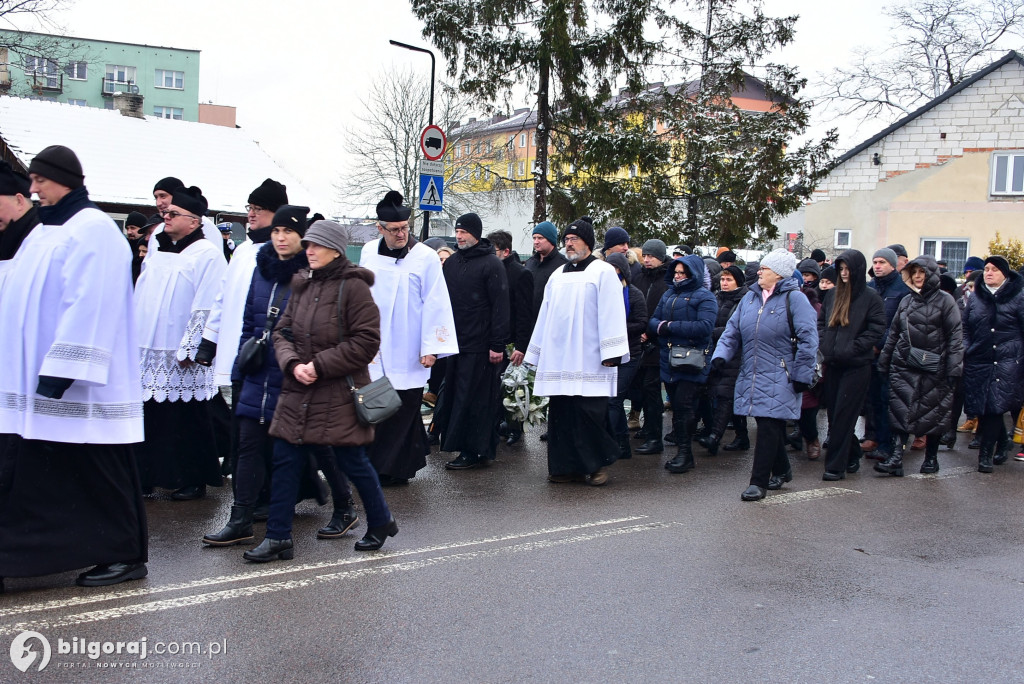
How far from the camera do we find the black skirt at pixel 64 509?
5.08 meters

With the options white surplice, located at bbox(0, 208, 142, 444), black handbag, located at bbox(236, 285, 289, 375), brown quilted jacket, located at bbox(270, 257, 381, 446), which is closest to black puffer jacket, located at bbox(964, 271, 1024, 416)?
brown quilted jacket, located at bbox(270, 257, 381, 446)

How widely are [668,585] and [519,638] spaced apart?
3.99 ft

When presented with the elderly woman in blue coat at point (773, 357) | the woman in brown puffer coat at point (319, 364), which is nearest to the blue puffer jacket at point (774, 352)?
the elderly woman in blue coat at point (773, 357)

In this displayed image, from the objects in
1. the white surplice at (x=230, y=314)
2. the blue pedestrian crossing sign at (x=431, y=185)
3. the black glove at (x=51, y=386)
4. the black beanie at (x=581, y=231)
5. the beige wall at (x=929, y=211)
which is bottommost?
the black glove at (x=51, y=386)

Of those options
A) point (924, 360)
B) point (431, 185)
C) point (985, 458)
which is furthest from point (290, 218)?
point (431, 185)

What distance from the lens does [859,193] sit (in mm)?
35375

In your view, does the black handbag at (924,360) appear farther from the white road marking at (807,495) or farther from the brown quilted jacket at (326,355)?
the brown quilted jacket at (326,355)

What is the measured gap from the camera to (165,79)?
79.4 meters

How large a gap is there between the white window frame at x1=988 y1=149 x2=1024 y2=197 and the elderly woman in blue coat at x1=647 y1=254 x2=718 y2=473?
91.9 ft

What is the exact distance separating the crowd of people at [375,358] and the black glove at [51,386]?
2cm

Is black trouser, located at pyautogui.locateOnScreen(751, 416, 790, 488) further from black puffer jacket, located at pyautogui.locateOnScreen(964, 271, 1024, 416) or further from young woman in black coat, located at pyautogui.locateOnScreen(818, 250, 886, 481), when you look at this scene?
black puffer jacket, located at pyautogui.locateOnScreen(964, 271, 1024, 416)

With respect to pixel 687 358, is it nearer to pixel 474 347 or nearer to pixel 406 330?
pixel 474 347

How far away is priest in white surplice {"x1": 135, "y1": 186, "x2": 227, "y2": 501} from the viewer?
7137 mm

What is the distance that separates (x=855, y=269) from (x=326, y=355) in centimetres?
516
